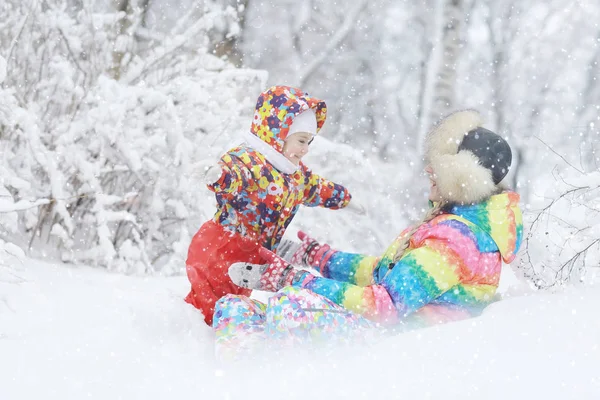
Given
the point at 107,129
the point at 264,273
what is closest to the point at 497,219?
the point at 264,273

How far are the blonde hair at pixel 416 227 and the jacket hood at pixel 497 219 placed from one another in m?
0.07

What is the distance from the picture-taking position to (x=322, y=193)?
3.35 meters

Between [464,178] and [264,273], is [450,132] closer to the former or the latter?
[464,178]

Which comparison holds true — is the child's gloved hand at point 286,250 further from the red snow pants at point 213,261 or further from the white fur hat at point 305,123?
the white fur hat at point 305,123

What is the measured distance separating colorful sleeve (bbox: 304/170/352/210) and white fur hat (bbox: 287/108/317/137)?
0.93 ft

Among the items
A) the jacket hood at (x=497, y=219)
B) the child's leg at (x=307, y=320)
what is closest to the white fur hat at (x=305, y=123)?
the jacket hood at (x=497, y=219)

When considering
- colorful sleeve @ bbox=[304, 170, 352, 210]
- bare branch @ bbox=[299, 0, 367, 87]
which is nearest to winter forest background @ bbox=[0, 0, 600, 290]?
colorful sleeve @ bbox=[304, 170, 352, 210]

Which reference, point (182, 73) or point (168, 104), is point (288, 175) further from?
point (182, 73)

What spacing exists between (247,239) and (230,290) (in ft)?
0.82

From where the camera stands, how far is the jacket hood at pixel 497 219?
2428 mm

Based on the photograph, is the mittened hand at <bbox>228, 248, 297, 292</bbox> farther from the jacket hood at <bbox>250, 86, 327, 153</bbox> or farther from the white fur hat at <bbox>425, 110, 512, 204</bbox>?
the white fur hat at <bbox>425, 110, 512, 204</bbox>

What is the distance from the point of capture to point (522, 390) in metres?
1.61

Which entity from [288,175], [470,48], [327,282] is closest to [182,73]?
[288,175]

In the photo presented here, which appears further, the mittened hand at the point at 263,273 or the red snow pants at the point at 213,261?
the red snow pants at the point at 213,261
